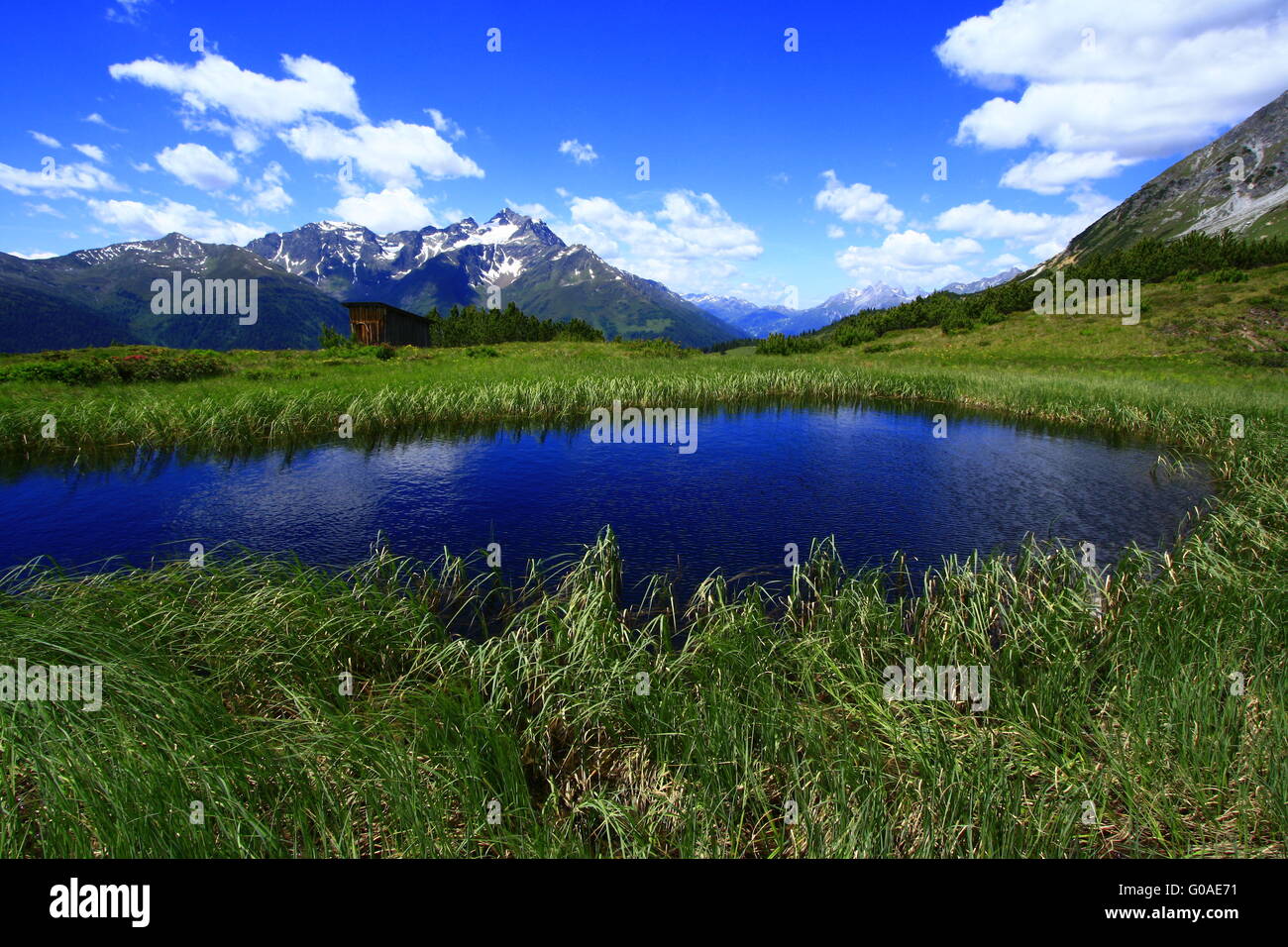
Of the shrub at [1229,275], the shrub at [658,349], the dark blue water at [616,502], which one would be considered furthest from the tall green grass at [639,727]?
the shrub at [1229,275]

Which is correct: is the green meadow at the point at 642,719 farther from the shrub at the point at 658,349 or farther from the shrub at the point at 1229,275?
the shrub at the point at 1229,275

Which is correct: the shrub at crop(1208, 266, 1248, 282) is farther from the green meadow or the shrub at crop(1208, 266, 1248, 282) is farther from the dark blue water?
the green meadow

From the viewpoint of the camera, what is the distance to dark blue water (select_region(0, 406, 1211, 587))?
13.7 m

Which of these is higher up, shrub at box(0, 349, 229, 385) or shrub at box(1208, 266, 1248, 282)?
shrub at box(1208, 266, 1248, 282)

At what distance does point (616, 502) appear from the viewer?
17578mm

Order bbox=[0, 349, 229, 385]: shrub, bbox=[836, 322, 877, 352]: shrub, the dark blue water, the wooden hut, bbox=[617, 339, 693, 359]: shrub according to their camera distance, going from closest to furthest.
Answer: the dark blue water
bbox=[0, 349, 229, 385]: shrub
bbox=[617, 339, 693, 359]: shrub
the wooden hut
bbox=[836, 322, 877, 352]: shrub

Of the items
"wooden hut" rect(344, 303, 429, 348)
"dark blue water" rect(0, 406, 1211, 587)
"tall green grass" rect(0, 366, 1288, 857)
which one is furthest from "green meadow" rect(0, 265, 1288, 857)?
"wooden hut" rect(344, 303, 429, 348)

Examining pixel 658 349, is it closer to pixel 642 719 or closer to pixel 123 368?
pixel 123 368

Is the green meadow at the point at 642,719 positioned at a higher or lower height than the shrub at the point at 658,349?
lower

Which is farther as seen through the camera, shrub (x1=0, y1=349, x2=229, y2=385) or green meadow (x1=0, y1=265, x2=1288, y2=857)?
shrub (x1=0, y1=349, x2=229, y2=385)

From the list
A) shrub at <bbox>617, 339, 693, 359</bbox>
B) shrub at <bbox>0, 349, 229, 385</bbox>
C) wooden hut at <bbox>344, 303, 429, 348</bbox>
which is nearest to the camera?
shrub at <bbox>0, 349, 229, 385</bbox>

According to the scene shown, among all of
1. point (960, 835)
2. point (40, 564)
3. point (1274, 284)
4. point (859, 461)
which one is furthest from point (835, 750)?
point (1274, 284)

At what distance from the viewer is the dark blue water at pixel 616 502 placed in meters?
13.7
